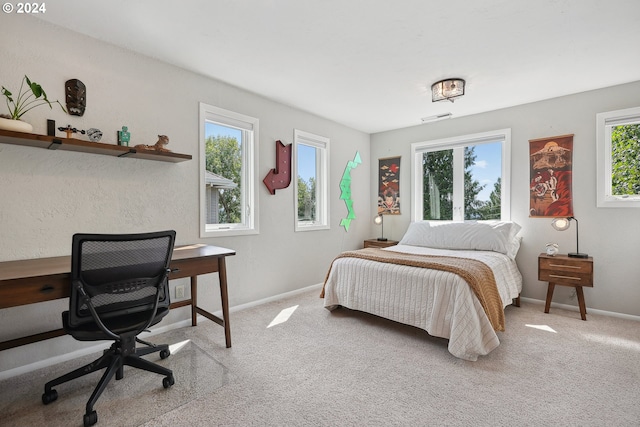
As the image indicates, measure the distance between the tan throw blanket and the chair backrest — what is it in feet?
6.36

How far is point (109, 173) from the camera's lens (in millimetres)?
2400

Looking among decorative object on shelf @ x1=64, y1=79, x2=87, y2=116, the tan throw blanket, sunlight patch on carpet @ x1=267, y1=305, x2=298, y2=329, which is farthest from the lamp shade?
decorative object on shelf @ x1=64, y1=79, x2=87, y2=116

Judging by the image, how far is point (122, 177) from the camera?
247 cm

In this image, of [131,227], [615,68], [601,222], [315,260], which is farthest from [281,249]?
[615,68]

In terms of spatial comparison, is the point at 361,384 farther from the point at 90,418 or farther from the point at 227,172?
the point at 227,172

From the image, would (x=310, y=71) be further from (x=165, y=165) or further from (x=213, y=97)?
(x=165, y=165)

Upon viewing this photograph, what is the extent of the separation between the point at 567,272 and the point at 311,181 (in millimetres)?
3135

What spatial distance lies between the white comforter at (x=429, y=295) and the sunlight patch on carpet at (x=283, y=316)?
0.40 metres

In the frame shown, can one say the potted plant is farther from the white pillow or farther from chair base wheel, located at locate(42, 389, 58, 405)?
the white pillow

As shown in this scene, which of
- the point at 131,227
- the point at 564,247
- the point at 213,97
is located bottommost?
the point at 564,247

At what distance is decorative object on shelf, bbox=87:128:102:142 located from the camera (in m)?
2.23

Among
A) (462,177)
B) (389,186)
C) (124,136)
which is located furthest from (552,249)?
(124,136)

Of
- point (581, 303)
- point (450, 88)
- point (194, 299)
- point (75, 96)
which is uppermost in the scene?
point (450, 88)

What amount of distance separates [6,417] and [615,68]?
5.21 metres
